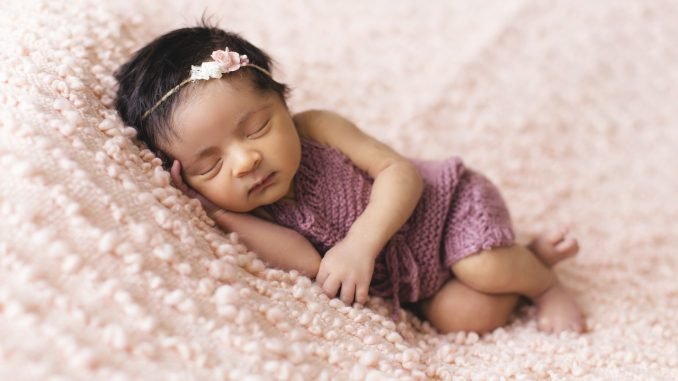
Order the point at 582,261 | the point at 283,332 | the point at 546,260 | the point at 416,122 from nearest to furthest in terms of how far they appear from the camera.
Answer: the point at 283,332, the point at 546,260, the point at 582,261, the point at 416,122

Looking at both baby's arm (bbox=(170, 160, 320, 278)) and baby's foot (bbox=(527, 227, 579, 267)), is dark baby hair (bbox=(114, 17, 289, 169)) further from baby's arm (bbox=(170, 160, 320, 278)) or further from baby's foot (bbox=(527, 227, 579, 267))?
baby's foot (bbox=(527, 227, 579, 267))

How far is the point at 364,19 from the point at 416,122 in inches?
15.1

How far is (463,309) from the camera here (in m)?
1.29

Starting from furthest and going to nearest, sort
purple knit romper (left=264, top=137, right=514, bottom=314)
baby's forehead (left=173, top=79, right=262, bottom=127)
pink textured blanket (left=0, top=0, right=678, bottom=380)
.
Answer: purple knit romper (left=264, top=137, right=514, bottom=314), baby's forehead (left=173, top=79, right=262, bottom=127), pink textured blanket (left=0, top=0, right=678, bottom=380)

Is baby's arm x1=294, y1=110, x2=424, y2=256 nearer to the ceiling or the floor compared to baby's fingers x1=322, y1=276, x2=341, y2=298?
nearer to the ceiling

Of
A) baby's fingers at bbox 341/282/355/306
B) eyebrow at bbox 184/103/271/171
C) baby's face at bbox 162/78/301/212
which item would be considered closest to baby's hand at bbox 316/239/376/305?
baby's fingers at bbox 341/282/355/306

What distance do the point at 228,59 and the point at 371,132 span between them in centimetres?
62

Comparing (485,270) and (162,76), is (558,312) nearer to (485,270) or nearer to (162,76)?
(485,270)

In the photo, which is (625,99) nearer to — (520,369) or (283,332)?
(520,369)

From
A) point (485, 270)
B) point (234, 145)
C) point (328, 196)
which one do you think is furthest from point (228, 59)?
point (485, 270)

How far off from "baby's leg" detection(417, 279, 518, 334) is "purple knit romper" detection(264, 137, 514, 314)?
0.07 ft

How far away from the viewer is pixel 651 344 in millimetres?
1245

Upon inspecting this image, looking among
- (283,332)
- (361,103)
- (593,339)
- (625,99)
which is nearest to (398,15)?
(361,103)

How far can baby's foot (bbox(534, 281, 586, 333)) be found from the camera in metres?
1.32
